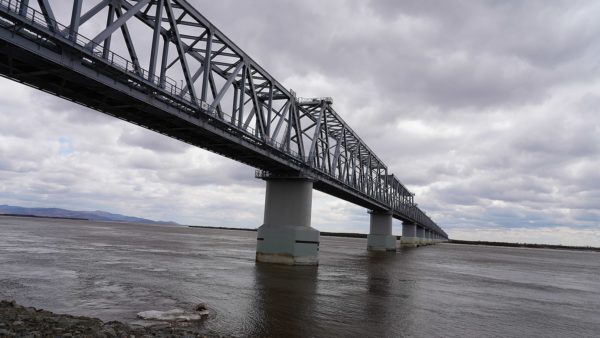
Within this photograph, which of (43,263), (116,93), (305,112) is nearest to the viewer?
(116,93)

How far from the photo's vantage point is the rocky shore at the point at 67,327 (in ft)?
43.2

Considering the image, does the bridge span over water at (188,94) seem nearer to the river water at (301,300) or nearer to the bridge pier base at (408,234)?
the river water at (301,300)

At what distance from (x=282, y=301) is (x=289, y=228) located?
22873mm

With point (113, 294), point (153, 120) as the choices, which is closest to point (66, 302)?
point (113, 294)

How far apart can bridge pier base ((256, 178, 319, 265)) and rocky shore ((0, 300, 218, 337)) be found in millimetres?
30402

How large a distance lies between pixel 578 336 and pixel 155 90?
92.1 ft

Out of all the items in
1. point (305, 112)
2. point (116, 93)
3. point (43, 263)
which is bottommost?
point (43, 263)

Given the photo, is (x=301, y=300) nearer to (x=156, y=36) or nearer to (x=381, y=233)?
(x=156, y=36)

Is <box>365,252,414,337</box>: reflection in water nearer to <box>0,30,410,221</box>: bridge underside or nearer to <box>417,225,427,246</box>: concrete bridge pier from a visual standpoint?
<box>0,30,410,221</box>: bridge underside

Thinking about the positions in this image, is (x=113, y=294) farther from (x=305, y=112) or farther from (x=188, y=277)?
(x=305, y=112)

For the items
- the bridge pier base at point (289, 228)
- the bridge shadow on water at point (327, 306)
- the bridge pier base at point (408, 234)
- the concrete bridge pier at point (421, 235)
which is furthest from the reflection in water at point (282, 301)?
the concrete bridge pier at point (421, 235)

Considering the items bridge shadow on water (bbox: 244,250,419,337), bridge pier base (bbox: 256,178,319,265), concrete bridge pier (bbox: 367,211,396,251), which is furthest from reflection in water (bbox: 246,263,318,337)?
concrete bridge pier (bbox: 367,211,396,251)

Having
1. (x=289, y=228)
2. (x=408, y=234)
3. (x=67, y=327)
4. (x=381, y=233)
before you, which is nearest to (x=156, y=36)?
(x=67, y=327)

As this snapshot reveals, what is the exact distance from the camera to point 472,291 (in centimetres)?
3653
